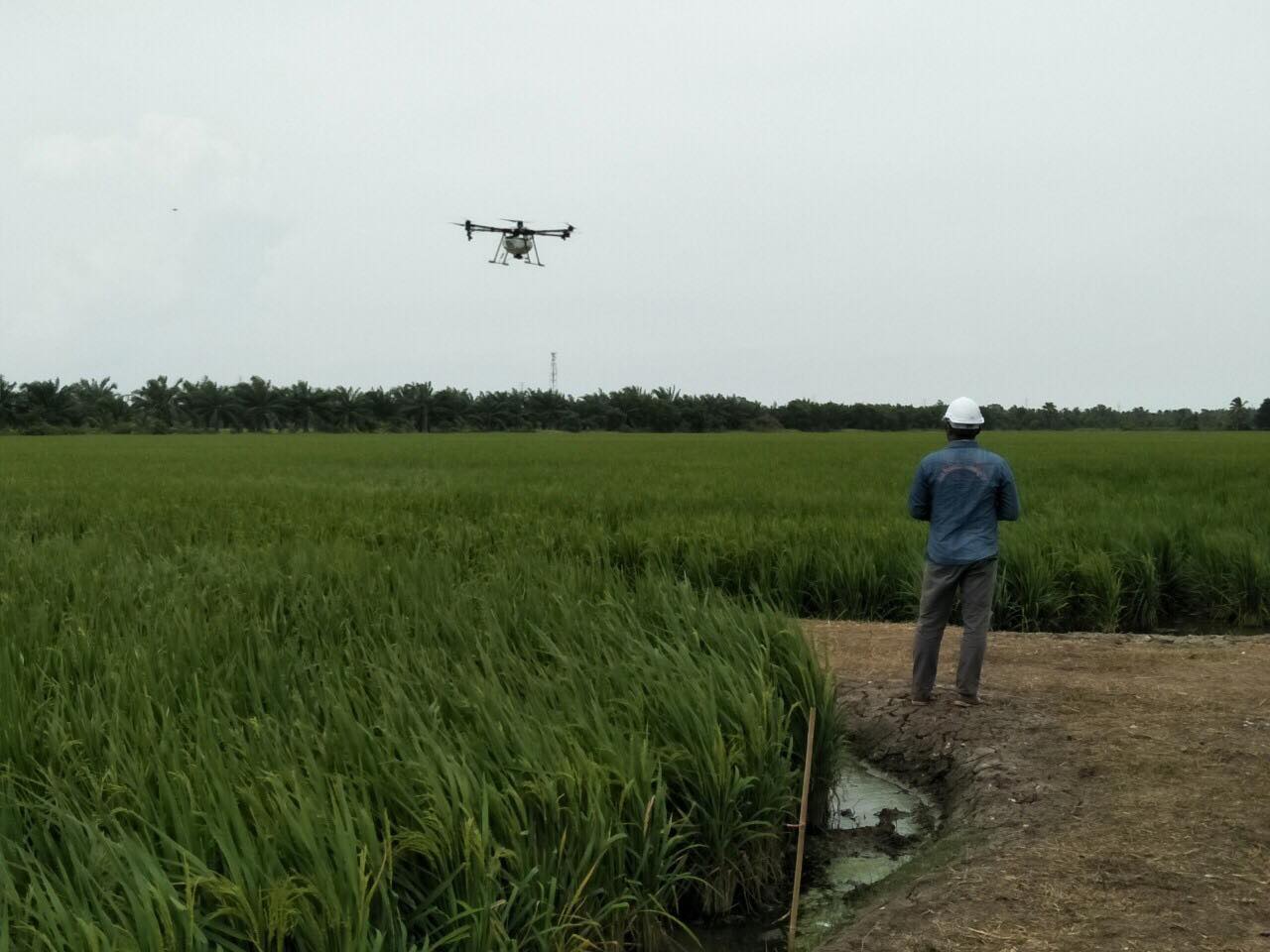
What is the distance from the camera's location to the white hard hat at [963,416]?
5.34m

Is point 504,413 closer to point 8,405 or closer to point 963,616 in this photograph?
point 8,405

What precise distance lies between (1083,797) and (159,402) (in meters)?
81.8

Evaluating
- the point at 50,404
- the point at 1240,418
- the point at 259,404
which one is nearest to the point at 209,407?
the point at 259,404

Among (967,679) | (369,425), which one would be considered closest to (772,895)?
(967,679)

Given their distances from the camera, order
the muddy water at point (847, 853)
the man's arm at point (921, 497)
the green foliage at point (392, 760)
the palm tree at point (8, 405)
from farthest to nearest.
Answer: the palm tree at point (8, 405), the man's arm at point (921, 497), the muddy water at point (847, 853), the green foliage at point (392, 760)

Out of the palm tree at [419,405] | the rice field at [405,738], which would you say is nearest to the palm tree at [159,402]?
the palm tree at [419,405]

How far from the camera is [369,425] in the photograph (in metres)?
79.3

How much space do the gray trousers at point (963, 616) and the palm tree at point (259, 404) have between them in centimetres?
7824

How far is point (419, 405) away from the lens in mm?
81500

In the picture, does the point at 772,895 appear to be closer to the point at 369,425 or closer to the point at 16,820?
the point at 16,820

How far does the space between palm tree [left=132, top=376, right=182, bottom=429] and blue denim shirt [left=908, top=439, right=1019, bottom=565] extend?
74660 mm

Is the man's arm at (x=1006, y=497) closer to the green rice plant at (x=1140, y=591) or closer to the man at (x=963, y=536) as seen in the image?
the man at (x=963, y=536)

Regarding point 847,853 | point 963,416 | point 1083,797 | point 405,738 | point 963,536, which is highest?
point 963,416

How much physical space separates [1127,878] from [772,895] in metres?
1.15
